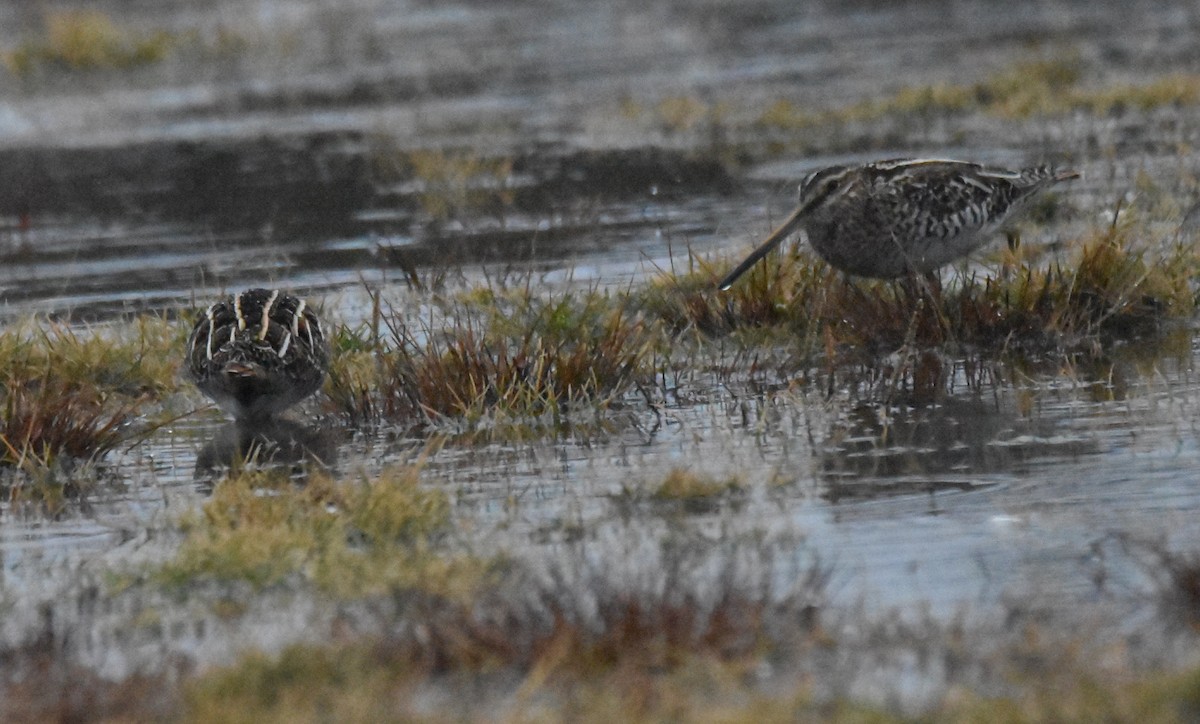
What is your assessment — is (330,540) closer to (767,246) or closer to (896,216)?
(767,246)

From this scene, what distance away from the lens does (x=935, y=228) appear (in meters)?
9.82

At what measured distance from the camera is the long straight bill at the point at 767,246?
383 inches

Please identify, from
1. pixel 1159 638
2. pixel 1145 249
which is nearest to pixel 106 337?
pixel 1145 249

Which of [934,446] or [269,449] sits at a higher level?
[269,449]

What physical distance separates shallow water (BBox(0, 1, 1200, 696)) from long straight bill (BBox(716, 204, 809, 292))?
823 mm

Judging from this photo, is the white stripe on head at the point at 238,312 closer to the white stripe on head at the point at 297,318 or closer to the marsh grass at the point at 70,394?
the white stripe on head at the point at 297,318

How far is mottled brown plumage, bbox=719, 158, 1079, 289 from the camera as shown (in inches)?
384

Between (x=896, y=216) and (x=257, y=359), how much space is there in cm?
296

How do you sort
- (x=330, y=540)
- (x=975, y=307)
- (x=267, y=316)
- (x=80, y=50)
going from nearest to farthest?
1. (x=330, y=540)
2. (x=267, y=316)
3. (x=975, y=307)
4. (x=80, y=50)

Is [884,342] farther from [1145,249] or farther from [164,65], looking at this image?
[164,65]

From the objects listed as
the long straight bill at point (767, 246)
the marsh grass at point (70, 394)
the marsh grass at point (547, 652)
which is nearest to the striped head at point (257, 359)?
the marsh grass at point (70, 394)

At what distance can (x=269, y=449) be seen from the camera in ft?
28.5

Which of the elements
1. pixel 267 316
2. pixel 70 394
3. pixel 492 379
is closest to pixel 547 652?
pixel 492 379

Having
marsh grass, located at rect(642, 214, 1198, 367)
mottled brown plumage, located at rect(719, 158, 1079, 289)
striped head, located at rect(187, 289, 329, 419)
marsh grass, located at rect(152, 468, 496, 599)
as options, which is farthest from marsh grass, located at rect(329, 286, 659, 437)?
marsh grass, located at rect(152, 468, 496, 599)
